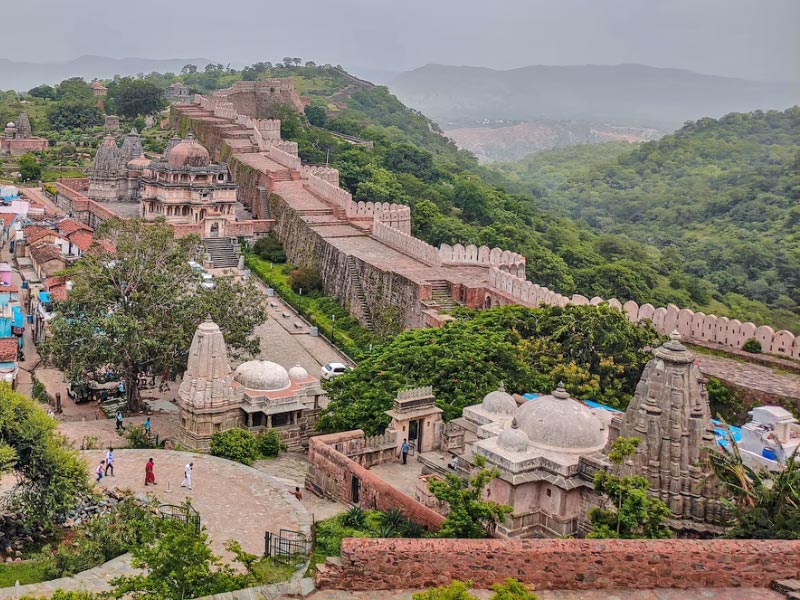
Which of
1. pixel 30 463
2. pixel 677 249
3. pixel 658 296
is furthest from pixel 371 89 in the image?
pixel 30 463

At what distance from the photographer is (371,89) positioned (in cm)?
9512

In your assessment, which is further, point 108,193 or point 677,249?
point 677,249

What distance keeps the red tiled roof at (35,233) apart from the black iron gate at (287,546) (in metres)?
25.2

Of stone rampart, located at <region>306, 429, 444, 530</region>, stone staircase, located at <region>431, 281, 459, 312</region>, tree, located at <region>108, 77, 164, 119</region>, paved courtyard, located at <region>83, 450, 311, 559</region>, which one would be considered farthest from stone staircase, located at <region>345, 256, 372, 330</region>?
tree, located at <region>108, 77, 164, 119</region>

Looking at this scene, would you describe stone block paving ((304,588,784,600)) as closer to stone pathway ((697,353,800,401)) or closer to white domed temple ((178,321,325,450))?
white domed temple ((178,321,325,450))

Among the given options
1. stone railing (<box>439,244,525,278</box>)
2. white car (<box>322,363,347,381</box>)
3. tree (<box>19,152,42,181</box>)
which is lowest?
white car (<box>322,363,347,381</box>)

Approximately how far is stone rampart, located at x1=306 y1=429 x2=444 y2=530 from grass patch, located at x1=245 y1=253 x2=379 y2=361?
26.8 feet

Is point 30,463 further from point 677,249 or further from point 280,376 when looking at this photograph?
point 677,249

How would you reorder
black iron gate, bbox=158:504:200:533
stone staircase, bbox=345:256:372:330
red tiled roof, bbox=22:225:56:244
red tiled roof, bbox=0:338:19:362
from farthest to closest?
1. red tiled roof, bbox=22:225:56:244
2. stone staircase, bbox=345:256:372:330
3. red tiled roof, bbox=0:338:19:362
4. black iron gate, bbox=158:504:200:533

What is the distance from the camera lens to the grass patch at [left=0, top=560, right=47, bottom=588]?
1368 centimetres

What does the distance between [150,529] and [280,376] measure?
8609 mm

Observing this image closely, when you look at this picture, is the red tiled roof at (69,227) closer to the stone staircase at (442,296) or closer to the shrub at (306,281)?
the shrub at (306,281)

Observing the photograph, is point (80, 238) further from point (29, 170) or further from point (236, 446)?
point (236, 446)

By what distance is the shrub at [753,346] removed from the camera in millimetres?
24156
